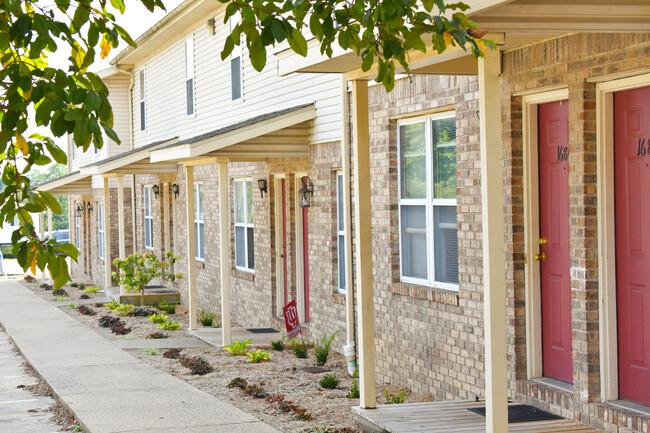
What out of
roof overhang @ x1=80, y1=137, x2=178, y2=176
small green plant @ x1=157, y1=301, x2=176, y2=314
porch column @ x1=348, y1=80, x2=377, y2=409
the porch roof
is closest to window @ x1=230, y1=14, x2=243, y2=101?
roof overhang @ x1=80, y1=137, x2=178, y2=176

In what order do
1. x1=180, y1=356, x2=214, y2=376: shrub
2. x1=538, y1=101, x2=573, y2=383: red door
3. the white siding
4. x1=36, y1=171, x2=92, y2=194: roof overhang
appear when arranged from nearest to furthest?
x1=538, y1=101, x2=573, y2=383: red door
x1=180, y1=356, x2=214, y2=376: shrub
the white siding
x1=36, y1=171, x2=92, y2=194: roof overhang

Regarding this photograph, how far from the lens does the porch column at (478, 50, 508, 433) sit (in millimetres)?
5555

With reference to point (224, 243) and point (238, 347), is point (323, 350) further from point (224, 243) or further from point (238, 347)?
point (224, 243)

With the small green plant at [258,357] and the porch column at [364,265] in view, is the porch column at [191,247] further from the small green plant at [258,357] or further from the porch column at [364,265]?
the porch column at [364,265]

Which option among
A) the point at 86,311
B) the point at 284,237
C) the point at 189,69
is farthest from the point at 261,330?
the point at 189,69

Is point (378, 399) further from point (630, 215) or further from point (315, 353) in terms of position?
point (630, 215)

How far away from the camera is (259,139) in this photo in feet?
41.0

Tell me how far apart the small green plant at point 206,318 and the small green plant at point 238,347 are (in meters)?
3.05

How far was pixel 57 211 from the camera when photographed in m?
4.59

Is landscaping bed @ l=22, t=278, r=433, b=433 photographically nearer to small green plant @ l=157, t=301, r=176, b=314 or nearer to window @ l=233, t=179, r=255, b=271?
window @ l=233, t=179, r=255, b=271

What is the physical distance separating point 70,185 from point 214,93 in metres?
13.6

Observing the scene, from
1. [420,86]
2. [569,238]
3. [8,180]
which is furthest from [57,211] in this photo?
[420,86]

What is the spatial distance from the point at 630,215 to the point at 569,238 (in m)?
0.61

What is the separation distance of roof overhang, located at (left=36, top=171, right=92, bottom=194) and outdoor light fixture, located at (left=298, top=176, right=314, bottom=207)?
1478cm
